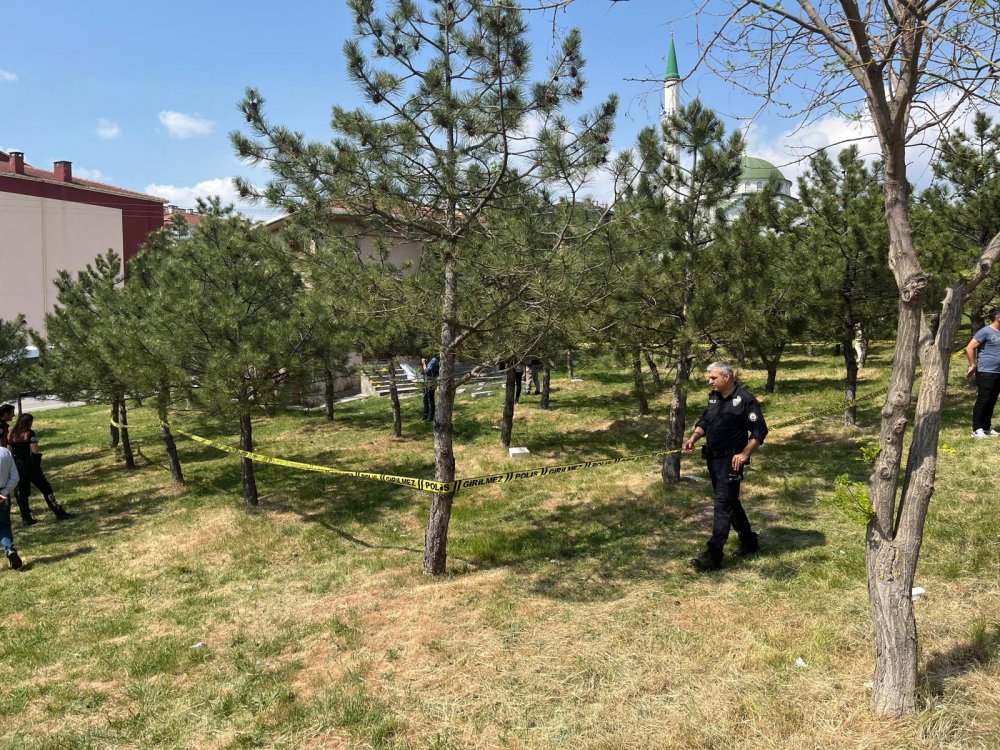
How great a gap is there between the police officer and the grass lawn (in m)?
0.30

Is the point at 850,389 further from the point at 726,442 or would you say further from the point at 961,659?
the point at 961,659

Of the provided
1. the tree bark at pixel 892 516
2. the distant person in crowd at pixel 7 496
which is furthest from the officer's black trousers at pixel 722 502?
the distant person in crowd at pixel 7 496

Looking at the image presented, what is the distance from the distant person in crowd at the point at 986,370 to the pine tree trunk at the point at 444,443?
637 cm

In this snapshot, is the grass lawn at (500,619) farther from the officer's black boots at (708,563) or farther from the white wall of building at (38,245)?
the white wall of building at (38,245)

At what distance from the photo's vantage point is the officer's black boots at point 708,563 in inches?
215

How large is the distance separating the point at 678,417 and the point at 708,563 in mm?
3353

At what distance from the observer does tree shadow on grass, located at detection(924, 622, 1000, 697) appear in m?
3.43

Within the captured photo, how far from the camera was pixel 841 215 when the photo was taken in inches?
393

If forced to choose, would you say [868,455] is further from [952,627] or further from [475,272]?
[475,272]

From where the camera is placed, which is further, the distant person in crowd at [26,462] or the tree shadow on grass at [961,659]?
the distant person in crowd at [26,462]

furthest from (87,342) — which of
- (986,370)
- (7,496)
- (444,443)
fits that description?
(986,370)

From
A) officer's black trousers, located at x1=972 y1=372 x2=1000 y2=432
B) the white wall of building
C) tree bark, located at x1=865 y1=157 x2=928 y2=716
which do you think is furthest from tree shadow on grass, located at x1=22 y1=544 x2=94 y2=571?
the white wall of building

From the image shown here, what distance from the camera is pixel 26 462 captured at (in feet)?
29.3

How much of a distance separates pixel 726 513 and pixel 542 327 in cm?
219
